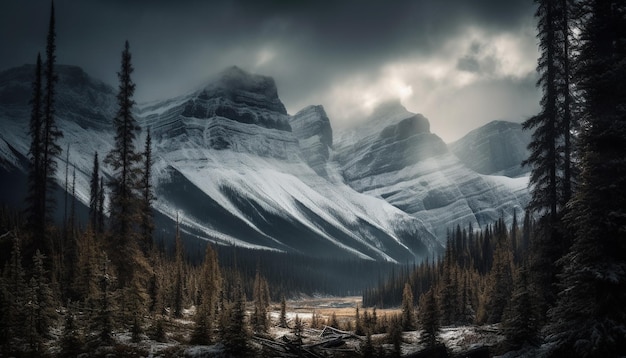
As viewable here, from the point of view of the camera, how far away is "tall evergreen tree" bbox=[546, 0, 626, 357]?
1662cm

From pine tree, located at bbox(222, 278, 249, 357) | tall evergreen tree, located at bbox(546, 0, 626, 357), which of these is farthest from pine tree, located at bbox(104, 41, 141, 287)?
tall evergreen tree, located at bbox(546, 0, 626, 357)

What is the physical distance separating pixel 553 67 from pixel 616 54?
10.9m

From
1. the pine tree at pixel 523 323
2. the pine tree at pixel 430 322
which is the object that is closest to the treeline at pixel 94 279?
the pine tree at pixel 430 322

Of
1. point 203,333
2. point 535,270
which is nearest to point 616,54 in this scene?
point 535,270

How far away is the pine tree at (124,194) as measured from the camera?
35875 millimetres

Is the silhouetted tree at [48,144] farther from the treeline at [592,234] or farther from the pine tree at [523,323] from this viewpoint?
the treeline at [592,234]

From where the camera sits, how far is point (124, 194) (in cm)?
3656

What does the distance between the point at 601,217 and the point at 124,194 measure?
30973 millimetres

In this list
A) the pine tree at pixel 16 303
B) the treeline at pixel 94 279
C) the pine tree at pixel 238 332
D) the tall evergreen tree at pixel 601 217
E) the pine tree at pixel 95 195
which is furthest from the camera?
the pine tree at pixel 95 195

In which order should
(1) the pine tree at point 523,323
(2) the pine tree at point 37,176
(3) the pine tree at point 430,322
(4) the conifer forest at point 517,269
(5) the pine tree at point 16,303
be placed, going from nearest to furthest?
(4) the conifer forest at point 517,269 < (1) the pine tree at point 523,323 < (5) the pine tree at point 16,303 < (3) the pine tree at point 430,322 < (2) the pine tree at point 37,176

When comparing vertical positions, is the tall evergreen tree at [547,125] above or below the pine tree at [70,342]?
above

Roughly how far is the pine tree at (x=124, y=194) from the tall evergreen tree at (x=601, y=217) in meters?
28.6

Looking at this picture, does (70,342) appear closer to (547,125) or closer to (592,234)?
(592,234)

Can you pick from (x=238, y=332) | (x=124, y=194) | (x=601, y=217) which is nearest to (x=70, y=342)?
(x=238, y=332)
